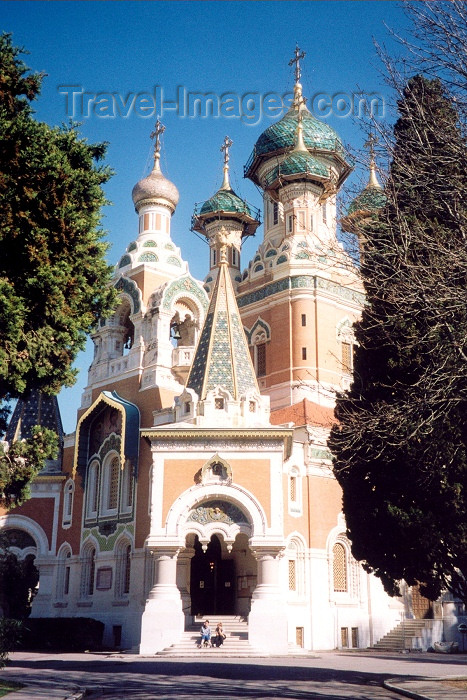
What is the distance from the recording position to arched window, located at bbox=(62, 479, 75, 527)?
27.0m

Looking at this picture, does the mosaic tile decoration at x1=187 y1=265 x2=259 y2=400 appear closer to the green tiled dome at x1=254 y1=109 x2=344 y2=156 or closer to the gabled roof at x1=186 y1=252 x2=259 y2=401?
the gabled roof at x1=186 y1=252 x2=259 y2=401

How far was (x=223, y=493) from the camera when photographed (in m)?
19.8

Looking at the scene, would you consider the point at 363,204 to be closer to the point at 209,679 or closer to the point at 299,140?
the point at 209,679

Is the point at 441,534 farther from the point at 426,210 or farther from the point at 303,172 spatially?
the point at 303,172

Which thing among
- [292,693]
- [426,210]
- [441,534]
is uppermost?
[426,210]

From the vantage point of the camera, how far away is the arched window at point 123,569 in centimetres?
2372

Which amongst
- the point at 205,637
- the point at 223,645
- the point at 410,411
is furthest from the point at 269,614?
the point at 410,411

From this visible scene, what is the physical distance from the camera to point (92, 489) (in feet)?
85.6

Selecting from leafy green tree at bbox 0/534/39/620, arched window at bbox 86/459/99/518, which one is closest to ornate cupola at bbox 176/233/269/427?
arched window at bbox 86/459/99/518

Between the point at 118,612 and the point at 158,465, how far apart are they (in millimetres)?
5978

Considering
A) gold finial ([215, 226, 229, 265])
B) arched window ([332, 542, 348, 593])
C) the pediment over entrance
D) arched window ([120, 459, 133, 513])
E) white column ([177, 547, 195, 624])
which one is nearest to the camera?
the pediment over entrance

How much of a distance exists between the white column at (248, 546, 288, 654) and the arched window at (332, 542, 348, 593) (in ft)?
14.7

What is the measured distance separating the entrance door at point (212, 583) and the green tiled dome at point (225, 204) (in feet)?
49.6

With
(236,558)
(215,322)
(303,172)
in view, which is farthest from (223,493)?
(303,172)
